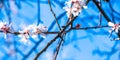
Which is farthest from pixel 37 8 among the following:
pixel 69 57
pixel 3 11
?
pixel 69 57

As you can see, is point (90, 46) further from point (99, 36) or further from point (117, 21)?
point (117, 21)

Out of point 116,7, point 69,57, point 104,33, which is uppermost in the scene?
point 116,7

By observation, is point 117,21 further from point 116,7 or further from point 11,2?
point 11,2

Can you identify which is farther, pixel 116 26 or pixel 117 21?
pixel 117 21

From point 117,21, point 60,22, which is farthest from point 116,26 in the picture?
point 60,22

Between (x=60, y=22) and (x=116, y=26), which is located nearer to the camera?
(x=116, y=26)

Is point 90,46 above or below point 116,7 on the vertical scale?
below

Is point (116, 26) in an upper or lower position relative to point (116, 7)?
lower
